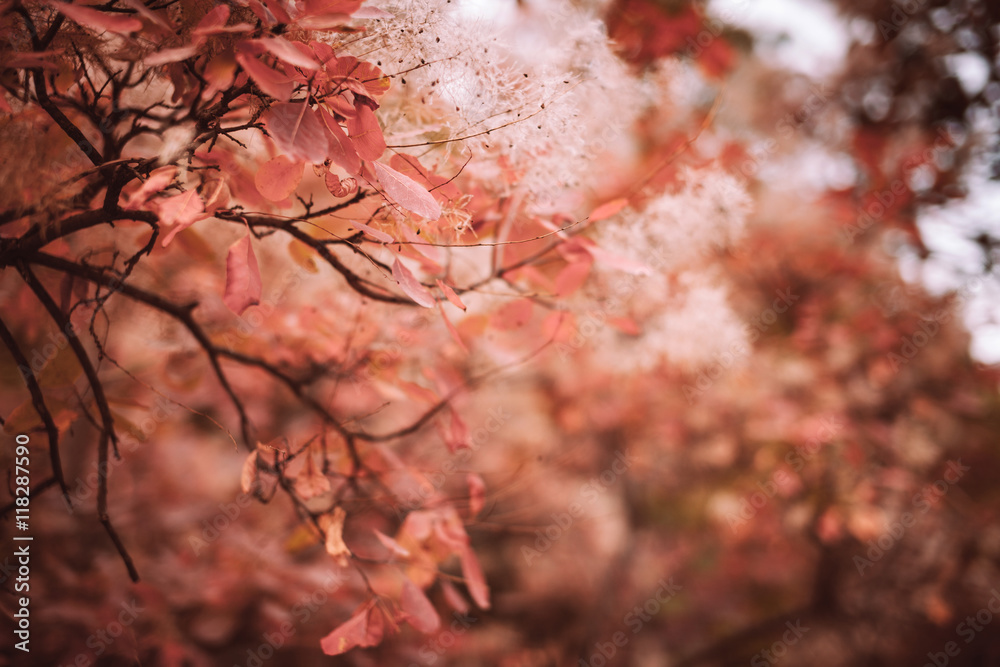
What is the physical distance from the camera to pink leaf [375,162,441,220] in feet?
1.79

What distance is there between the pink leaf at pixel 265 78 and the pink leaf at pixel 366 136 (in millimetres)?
94

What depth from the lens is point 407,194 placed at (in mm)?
554

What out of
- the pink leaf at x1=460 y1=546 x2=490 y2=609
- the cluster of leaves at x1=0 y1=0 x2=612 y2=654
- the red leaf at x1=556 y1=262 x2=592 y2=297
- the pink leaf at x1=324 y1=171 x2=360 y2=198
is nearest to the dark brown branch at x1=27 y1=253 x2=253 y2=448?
the cluster of leaves at x1=0 y1=0 x2=612 y2=654

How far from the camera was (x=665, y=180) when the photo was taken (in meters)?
1.34

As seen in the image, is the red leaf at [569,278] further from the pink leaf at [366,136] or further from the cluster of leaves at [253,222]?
the pink leaf at [366,136]

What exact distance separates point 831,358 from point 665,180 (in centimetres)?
184

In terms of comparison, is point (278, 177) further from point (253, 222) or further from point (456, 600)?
point (456, 600)

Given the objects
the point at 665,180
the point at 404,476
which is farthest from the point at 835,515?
the point at 404,476

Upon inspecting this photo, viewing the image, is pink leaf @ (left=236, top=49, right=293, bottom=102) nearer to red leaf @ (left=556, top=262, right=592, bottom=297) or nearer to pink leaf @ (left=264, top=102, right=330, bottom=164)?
pink leaf @ (left=264, top=102, right=330, bottom=164)

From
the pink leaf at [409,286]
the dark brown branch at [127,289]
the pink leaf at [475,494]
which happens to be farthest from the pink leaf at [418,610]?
the pink leaf at [409,286]

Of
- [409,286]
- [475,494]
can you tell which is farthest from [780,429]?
[409,286]

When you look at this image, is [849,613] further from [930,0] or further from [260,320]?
[260,320]

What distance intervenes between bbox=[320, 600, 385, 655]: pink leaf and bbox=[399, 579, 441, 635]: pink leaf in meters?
0.05

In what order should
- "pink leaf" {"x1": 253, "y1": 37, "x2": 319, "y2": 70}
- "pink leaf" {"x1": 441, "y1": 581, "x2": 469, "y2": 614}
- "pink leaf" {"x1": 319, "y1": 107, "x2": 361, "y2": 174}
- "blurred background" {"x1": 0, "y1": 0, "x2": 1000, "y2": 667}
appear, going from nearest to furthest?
"pink leaf" {"x1": 253, "y1": 37, "x2": 319, "y2": 70}
"pink leaf" {"x1": 319, "y1": 107, "x2": 361, "y2": 174}
"pink leaf" {"x1": 441, "y1": 581, "x2": 469, "y2": 614}
"blurred background" {"x1": 0, "y1": 0, "x2": 1000, "y2": 667}
